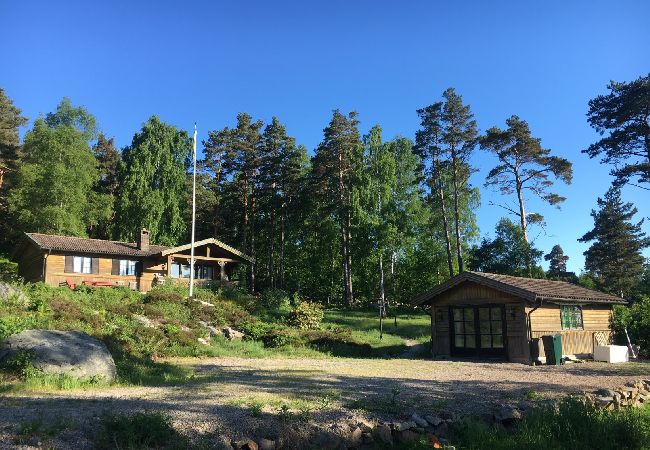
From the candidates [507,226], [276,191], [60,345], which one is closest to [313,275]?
[276,191]

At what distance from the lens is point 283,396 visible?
8.75m

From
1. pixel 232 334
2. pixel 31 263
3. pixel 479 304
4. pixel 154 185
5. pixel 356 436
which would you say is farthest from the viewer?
pixel 154 185

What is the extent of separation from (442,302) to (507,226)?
584 inches

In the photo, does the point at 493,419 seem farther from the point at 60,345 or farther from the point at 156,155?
the point at 156,155

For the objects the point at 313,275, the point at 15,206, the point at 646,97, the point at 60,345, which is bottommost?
the point at 60,345

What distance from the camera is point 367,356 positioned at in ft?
71.8

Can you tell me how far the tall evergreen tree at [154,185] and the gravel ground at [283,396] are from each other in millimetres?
28686

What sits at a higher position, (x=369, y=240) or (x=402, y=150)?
(x=402, y=150)

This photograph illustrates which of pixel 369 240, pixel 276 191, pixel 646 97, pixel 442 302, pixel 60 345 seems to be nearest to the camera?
pixel 60 345

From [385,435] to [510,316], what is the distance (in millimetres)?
13356

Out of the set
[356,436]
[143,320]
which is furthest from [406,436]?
[143,320]

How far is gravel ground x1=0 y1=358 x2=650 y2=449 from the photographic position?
6.32 m

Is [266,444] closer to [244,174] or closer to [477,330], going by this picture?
[477,330]

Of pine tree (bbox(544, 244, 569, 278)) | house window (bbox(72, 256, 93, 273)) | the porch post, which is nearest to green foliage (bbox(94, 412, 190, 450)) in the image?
house window (bbox(72, 256, 93, 273))
